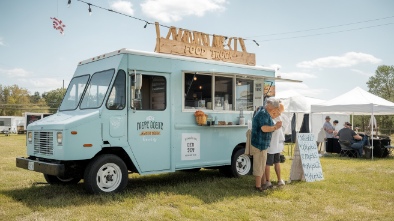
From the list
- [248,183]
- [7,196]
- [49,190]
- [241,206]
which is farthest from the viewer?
[248,183]

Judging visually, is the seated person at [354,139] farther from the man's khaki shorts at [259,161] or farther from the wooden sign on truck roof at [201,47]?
the man's khaki shorts at [259,161]

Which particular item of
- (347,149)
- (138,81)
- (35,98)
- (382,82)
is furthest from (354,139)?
(35,98)

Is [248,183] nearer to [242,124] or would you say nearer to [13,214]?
[242,124]

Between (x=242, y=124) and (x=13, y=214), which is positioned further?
(x=242, y=124)

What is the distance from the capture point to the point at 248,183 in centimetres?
798

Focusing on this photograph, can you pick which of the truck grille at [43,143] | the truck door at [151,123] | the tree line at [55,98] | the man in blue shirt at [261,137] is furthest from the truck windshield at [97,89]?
the tree line at [55,98]

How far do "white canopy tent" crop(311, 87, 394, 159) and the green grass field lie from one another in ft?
19.3

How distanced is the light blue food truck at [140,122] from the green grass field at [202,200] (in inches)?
16.1

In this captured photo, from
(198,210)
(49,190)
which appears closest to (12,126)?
(49,190)

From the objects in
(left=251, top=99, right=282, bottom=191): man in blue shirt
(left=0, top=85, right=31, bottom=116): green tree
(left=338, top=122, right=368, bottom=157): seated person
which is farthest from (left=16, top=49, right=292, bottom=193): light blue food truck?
(left=0, top=85, right=31, bottom=116): green tree

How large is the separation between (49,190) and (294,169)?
5048mm

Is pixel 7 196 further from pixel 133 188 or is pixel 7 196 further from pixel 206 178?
pixel 206 178

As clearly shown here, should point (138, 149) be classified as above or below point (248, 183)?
above

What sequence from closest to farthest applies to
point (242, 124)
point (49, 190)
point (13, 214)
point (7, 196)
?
point (13, 214), point (7, 196), point (49, 190), point (242, 124)
